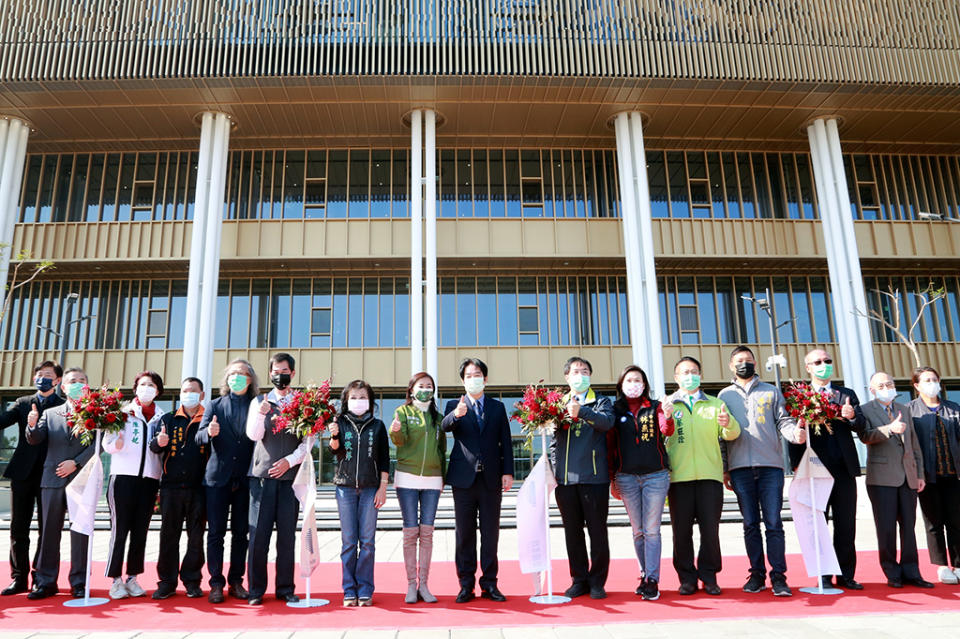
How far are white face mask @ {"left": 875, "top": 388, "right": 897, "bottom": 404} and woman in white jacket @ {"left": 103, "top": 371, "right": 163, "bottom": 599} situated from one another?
20.3ft

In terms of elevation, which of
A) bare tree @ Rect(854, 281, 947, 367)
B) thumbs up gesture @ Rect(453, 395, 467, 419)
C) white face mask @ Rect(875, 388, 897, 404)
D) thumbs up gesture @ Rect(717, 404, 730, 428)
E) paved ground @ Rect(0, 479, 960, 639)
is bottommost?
paved ground @ Rect(0, 479, 960, 639)

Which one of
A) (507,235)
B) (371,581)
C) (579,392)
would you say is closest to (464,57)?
(507,235)

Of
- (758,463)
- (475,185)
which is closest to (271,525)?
(758,463)

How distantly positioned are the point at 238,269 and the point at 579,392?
15.6m

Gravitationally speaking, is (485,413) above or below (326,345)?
below

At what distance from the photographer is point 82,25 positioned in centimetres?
1652

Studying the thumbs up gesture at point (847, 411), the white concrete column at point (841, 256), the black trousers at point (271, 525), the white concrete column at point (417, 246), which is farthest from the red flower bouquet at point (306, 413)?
the white concrete column at point (841, 256)

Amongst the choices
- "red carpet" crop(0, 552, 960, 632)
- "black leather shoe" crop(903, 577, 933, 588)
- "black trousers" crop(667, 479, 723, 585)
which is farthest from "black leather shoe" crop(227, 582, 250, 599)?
"black leather shoe" crop(903, 577, 933, 588)

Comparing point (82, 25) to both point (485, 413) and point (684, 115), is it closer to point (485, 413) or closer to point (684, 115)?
point (684, 115)

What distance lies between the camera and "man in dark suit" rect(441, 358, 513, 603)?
5.32m

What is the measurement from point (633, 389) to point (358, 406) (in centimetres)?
226

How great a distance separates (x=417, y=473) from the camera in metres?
5.43

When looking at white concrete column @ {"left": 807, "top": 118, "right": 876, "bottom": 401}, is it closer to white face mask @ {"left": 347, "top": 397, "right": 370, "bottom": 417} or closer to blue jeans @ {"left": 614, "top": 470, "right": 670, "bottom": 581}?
blue jeans @ {"left": 614, "top": 470, "right": 670, "bottom": 581}

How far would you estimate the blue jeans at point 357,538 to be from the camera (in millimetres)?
5227
